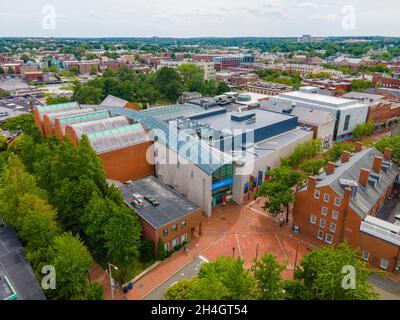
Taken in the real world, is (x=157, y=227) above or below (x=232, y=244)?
above

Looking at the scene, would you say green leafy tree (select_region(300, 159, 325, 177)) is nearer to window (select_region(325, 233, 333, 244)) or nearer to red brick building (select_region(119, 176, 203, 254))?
window (select_region(325, 233, 333, 244))

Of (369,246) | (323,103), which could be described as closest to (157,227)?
(369,246)

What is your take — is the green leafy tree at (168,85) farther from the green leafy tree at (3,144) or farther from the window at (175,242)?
the window at (175,242)

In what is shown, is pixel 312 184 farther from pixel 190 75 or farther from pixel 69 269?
pixel 190 75

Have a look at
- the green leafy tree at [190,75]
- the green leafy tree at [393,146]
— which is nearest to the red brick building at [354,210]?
the green leafy tree at [393,146]
